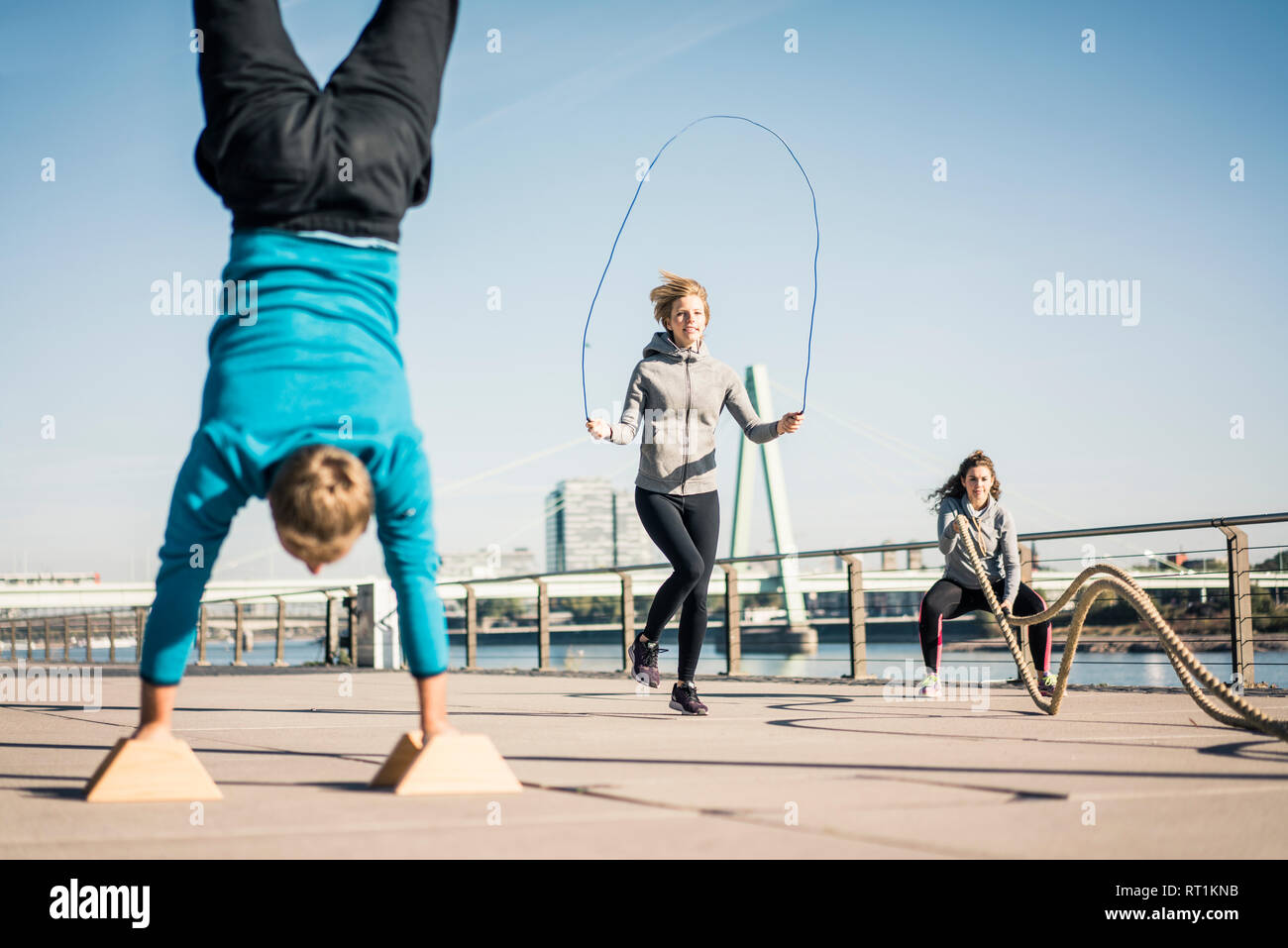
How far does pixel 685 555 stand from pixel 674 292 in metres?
1.01

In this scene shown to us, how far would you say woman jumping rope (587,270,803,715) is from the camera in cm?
426

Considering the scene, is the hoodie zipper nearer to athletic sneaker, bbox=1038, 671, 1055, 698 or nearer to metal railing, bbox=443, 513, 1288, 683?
metal railing, bbox=443, 513, 1288, 683

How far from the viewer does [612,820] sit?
5.94 ft

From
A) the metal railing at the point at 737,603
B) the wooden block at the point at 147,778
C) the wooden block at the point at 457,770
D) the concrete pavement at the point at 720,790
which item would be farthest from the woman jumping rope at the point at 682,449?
the wooden block at the point at 147,778

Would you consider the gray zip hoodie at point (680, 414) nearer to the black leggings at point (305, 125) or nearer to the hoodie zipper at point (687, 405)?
the hoodie zipper at point (687, 405)

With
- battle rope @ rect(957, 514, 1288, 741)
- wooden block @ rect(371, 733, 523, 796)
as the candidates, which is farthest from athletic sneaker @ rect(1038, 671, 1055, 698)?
wooden block @ rect(371, 733, 523, 796)

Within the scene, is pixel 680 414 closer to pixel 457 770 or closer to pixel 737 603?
pixel 457 770

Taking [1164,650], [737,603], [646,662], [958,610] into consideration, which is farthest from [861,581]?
[1164,650]

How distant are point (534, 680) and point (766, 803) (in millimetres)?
5647

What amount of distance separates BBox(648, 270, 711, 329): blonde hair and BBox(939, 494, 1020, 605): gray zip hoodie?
171 centimetres

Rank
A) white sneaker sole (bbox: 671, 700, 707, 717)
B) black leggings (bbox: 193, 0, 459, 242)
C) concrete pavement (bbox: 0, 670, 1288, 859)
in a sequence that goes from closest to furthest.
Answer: concrete pavement (bbox: 0, 670, 1288, 859), black leggings (bbox: 193, 0, 459, 242), white sneaker sole (bbox: 671, 700, 707, 717)
